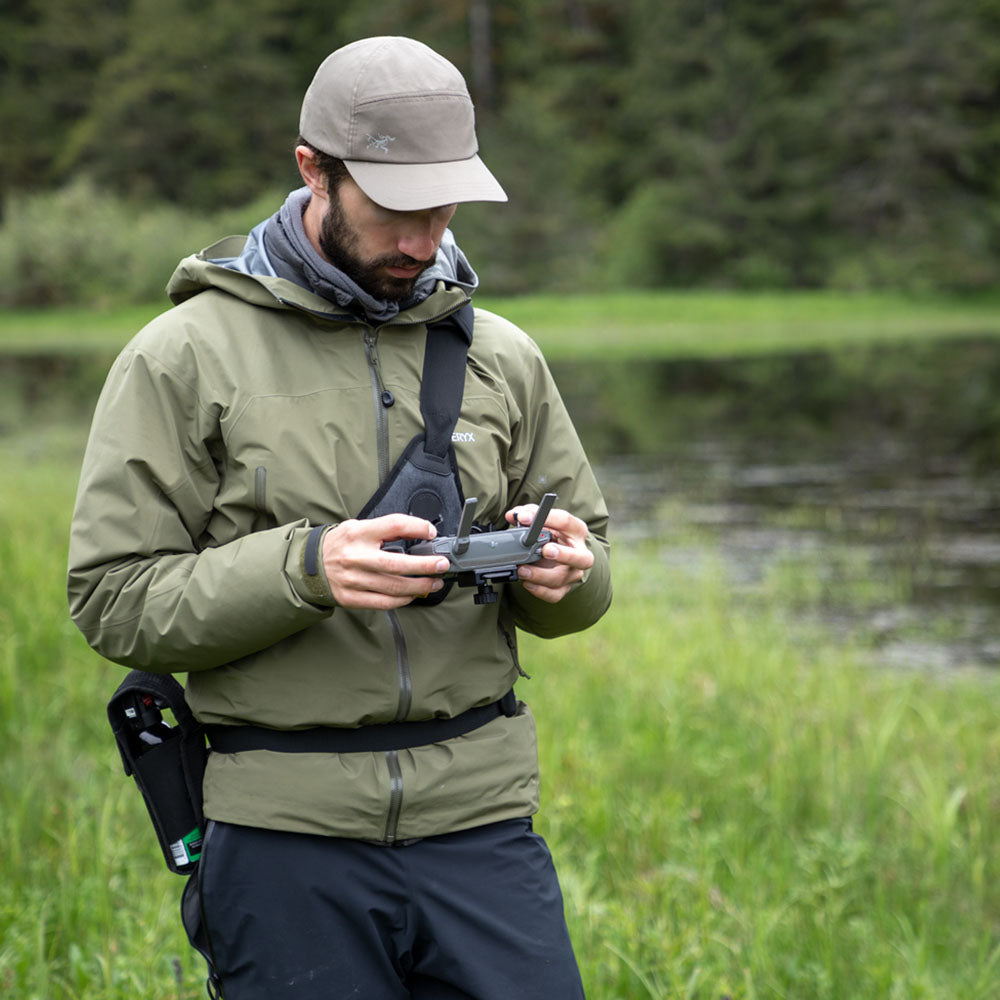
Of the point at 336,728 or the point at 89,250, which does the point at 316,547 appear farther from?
the point at 89,250

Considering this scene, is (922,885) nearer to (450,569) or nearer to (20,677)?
(450,569)

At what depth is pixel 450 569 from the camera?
1947mm

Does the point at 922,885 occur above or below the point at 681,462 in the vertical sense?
above

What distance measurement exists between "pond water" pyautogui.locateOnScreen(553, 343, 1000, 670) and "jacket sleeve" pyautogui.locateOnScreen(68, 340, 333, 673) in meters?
6.23

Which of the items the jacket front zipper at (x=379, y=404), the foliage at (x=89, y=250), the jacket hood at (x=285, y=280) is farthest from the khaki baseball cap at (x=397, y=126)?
the foliage at (x=89, y=250)

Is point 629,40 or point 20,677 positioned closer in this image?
point 20,677

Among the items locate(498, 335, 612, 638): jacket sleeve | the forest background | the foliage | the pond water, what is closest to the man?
locate(498, 335, 612, 638): jacket sleeve

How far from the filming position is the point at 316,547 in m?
1.97

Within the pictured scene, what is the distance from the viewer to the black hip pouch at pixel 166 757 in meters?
2.19

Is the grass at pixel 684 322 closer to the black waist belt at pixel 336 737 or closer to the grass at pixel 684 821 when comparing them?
the grass at pixel 684 821

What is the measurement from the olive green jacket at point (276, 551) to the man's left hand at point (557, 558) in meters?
0.10

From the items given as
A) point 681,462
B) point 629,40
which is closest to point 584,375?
point 681,462

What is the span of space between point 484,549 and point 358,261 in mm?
503

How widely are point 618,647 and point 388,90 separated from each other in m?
4.83
